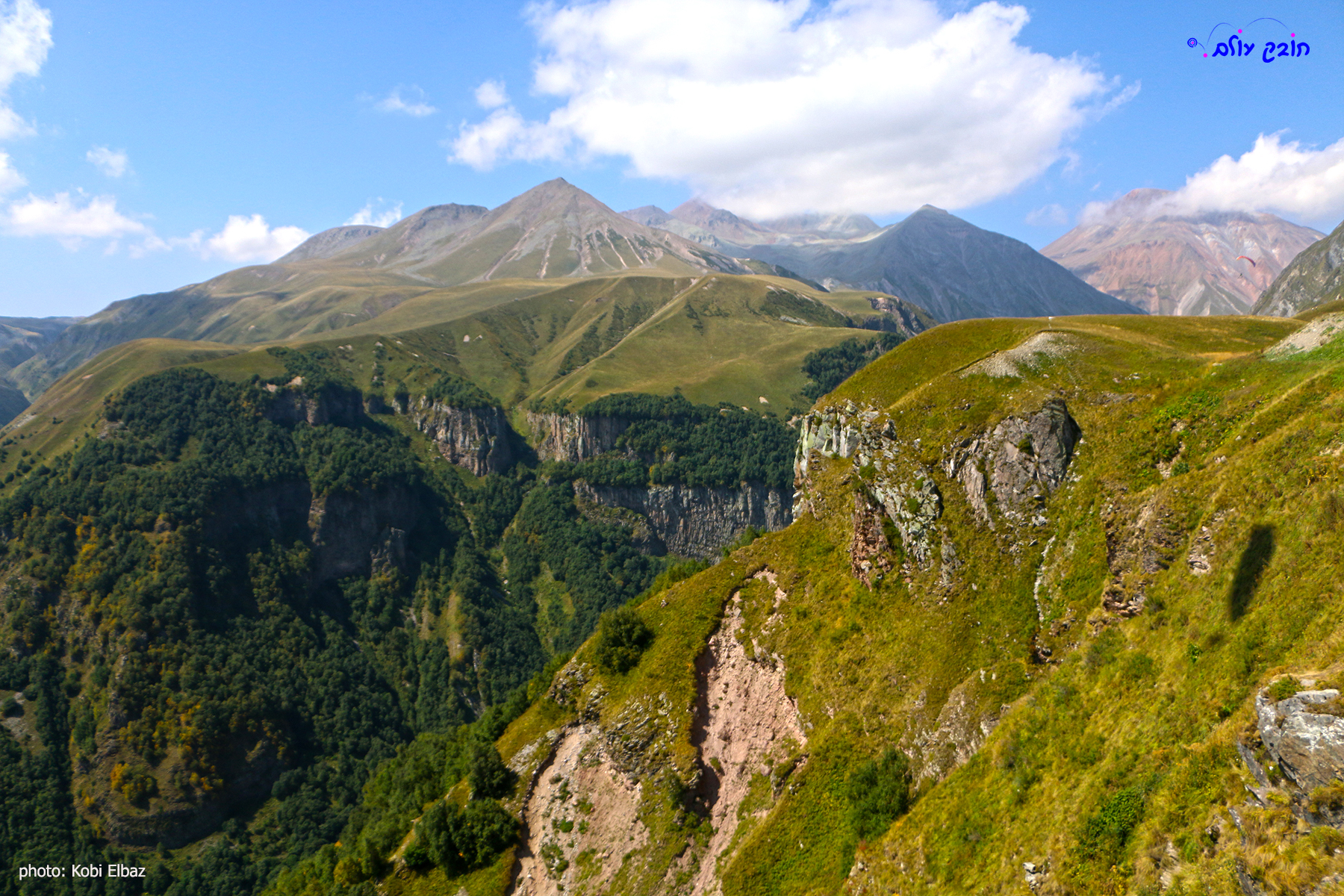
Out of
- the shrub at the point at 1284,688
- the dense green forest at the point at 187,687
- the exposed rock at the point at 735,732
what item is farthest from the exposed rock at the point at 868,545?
the dense green forest at the point at 187,687

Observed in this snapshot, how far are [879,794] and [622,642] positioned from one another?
31.7 meters

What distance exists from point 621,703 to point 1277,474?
5242 cm

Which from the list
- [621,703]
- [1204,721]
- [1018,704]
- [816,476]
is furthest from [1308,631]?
[621,703]

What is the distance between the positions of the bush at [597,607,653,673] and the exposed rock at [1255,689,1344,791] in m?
52.1

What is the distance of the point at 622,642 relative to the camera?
219 feet

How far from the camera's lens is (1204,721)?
2469cm

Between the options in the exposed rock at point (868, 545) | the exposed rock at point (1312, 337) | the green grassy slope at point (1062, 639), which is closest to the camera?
the green grassy slope at point (1062, 639)

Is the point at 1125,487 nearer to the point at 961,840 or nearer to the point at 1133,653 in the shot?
the point at 1133,653

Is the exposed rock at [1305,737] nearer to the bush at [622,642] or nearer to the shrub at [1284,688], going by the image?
the shrub at [1284,688]

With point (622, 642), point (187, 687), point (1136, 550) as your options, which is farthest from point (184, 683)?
point (1136, 550)

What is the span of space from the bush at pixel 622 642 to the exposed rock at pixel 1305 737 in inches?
Result: 2052

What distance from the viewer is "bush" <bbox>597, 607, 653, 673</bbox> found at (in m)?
65.7

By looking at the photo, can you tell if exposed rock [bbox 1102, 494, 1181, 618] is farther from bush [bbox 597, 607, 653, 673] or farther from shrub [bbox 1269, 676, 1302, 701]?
bush [bbox 597, 607, 653, 673]

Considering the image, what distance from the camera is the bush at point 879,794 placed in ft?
132
